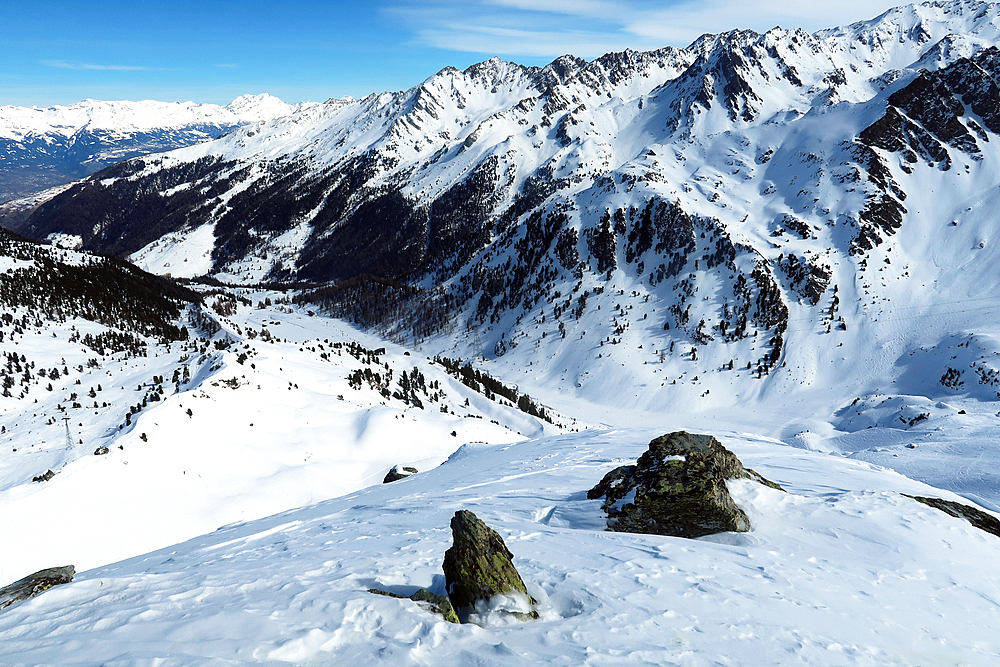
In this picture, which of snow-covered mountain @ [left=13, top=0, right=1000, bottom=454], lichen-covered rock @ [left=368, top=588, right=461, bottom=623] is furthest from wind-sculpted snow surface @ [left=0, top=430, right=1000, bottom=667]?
snow-covered mountain @ [left=13, top=0, right=1000, bottom=454]

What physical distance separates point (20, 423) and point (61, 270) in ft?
173

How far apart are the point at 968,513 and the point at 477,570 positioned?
17.2 meters

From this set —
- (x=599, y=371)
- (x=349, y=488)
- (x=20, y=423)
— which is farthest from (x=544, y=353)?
(x=20, y=423)

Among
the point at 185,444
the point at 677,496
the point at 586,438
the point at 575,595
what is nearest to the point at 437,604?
the point at 575,595

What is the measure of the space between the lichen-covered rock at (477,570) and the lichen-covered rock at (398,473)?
829 inches

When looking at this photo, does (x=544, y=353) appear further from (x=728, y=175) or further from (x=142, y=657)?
(x=142, y=657)

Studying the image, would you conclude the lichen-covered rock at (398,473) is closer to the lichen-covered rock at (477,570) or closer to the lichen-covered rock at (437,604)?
the lichen-covered rock at (477,570)

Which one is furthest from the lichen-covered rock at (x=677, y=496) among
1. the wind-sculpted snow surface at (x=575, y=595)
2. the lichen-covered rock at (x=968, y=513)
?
the lichen-covered rock at (x=968, y=513)

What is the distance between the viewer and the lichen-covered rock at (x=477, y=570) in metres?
8.27

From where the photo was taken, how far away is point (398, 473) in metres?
29.3

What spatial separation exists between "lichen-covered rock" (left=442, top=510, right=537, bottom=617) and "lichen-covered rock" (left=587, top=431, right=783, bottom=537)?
6.02 metres

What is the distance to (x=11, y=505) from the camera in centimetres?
1986

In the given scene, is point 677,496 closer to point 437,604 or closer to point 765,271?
point 437,604

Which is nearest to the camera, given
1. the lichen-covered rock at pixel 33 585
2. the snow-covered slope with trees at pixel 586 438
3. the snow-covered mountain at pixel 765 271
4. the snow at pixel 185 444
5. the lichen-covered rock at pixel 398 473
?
the snow-covered slope with trees at pixel 586 438
